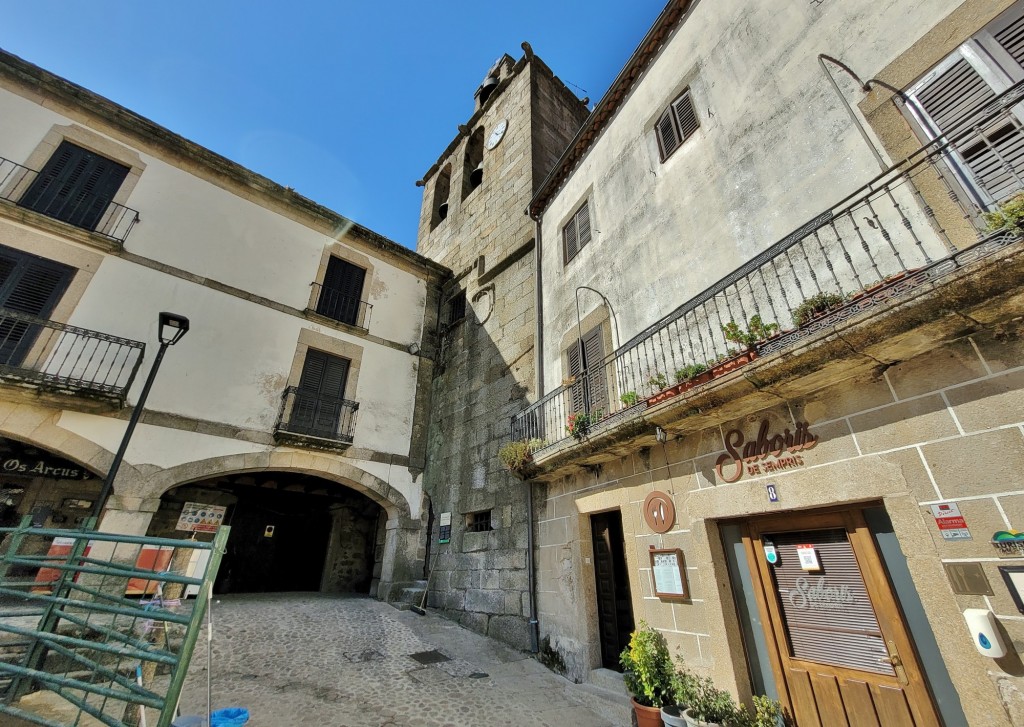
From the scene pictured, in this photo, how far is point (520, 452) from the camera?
24.8ft

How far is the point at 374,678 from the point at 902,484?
20.5 feet

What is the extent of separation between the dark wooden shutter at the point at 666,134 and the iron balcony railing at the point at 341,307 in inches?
325

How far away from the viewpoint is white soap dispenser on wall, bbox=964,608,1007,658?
2.78m

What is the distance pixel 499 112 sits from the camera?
14.3 metres

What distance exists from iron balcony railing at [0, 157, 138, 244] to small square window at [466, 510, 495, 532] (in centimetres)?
907

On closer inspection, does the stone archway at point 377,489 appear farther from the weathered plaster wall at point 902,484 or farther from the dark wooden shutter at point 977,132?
the dark wooden shutter at point 977,132

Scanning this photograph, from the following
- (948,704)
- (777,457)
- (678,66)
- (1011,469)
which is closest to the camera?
(1011,469)

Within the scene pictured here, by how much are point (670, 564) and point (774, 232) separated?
4010 mm

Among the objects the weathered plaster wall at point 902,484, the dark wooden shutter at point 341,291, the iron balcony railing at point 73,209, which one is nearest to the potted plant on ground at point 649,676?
the weathered plaster wall at point 902,484

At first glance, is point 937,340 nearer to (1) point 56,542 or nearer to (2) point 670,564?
(2) point 670,564

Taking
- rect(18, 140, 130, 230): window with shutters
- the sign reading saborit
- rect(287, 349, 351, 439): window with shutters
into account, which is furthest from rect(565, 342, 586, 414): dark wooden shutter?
rect(18, 140, 130, 230): window with shutters

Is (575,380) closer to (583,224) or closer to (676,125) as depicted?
(583,224)

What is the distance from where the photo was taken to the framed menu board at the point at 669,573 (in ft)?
16.0

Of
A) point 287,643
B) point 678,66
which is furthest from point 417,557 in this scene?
point 678,66
